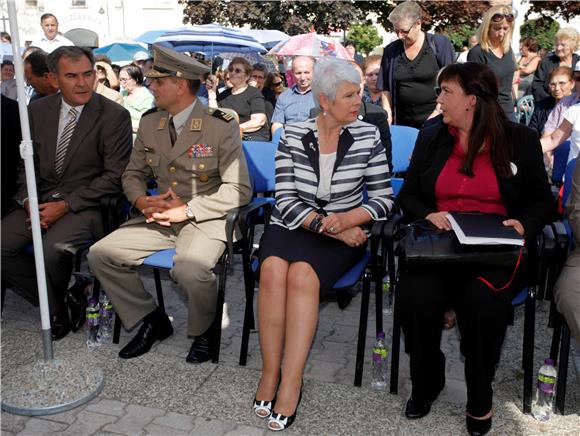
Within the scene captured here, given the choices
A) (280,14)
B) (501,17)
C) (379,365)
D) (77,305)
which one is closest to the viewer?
(379,365)

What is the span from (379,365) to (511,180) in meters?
1.12

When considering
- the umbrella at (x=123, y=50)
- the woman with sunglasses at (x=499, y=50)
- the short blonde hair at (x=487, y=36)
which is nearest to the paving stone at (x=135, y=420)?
the woman with sunglasses at (x=499, y=50)

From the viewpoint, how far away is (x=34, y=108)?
4.18m

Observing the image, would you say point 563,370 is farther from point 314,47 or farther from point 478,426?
point 314,47

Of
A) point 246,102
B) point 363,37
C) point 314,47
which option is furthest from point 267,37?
point 363,37

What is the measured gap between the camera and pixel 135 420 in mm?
Result: 3092

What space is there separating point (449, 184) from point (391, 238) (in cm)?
40

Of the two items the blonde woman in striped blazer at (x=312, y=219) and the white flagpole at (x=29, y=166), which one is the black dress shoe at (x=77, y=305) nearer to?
the white flagpole at (x=29, y=166)

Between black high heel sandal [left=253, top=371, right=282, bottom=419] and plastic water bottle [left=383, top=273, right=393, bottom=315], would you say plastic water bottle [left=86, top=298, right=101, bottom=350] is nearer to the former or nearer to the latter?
black high heel sandal [left=253, top=371, right=282, bottom=419]

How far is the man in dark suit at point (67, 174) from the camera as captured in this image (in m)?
3.92

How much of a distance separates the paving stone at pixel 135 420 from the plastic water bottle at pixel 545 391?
1737mm

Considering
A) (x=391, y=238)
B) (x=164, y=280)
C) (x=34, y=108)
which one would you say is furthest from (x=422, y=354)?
(x=34, y=108)

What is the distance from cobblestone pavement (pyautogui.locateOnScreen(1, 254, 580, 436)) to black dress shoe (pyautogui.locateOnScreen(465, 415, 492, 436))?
73 millimetres

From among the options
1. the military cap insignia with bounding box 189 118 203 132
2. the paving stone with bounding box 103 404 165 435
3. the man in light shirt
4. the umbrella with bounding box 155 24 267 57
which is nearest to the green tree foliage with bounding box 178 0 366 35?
the umbrella with bounding box 155 24 267 57
